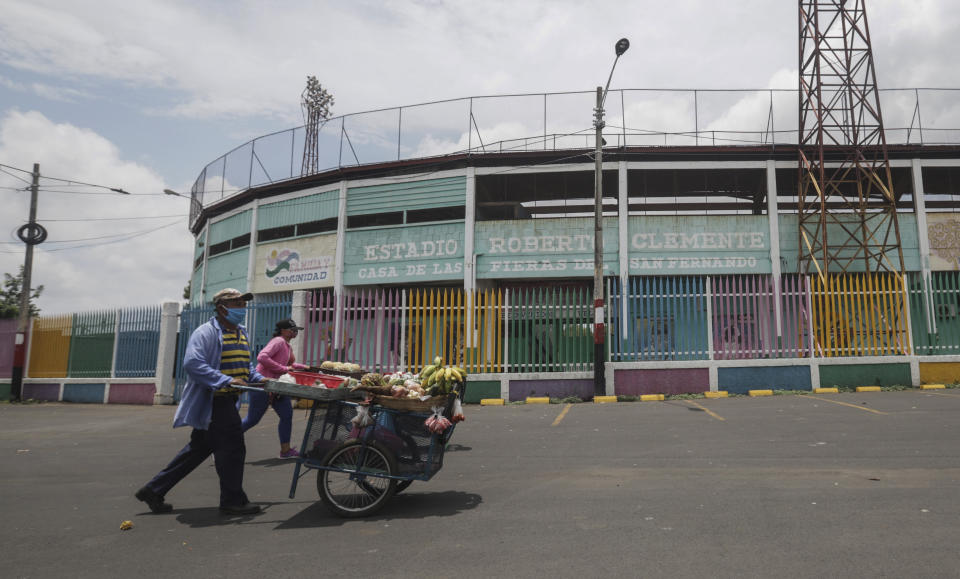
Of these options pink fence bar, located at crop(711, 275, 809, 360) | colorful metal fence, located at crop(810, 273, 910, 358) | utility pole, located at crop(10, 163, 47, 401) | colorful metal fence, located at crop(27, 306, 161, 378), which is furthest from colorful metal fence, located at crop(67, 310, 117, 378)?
colorful metal fence, located at crop(810, 273, 910, 358)

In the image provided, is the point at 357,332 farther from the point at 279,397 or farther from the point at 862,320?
the point at 862,320

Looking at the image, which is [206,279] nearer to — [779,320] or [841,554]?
[779,320]

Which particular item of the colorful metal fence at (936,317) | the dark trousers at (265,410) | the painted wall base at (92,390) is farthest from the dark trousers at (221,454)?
the colorful metal fence at (936,317)

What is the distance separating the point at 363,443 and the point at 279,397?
8.12 feet

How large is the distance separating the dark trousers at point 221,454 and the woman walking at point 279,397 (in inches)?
65.7

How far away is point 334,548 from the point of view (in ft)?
13.2

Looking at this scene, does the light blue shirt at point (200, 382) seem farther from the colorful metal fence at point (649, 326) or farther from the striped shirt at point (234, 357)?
the colorful metal fence at point (649, 326)

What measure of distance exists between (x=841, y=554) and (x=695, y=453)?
3362 millimetres

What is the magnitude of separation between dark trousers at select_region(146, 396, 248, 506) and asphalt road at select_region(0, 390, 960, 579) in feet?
0.82

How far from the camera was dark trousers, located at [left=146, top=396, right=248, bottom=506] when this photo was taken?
492 cm

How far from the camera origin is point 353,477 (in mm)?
4887

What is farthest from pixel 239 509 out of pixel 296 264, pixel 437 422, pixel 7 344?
pixel 296 264

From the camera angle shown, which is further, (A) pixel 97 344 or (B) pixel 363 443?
(A) pixel 97 344

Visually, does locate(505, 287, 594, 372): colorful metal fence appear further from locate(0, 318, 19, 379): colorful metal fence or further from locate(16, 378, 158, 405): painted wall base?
locate(0, 318, 19, 379): colorful metal fence
